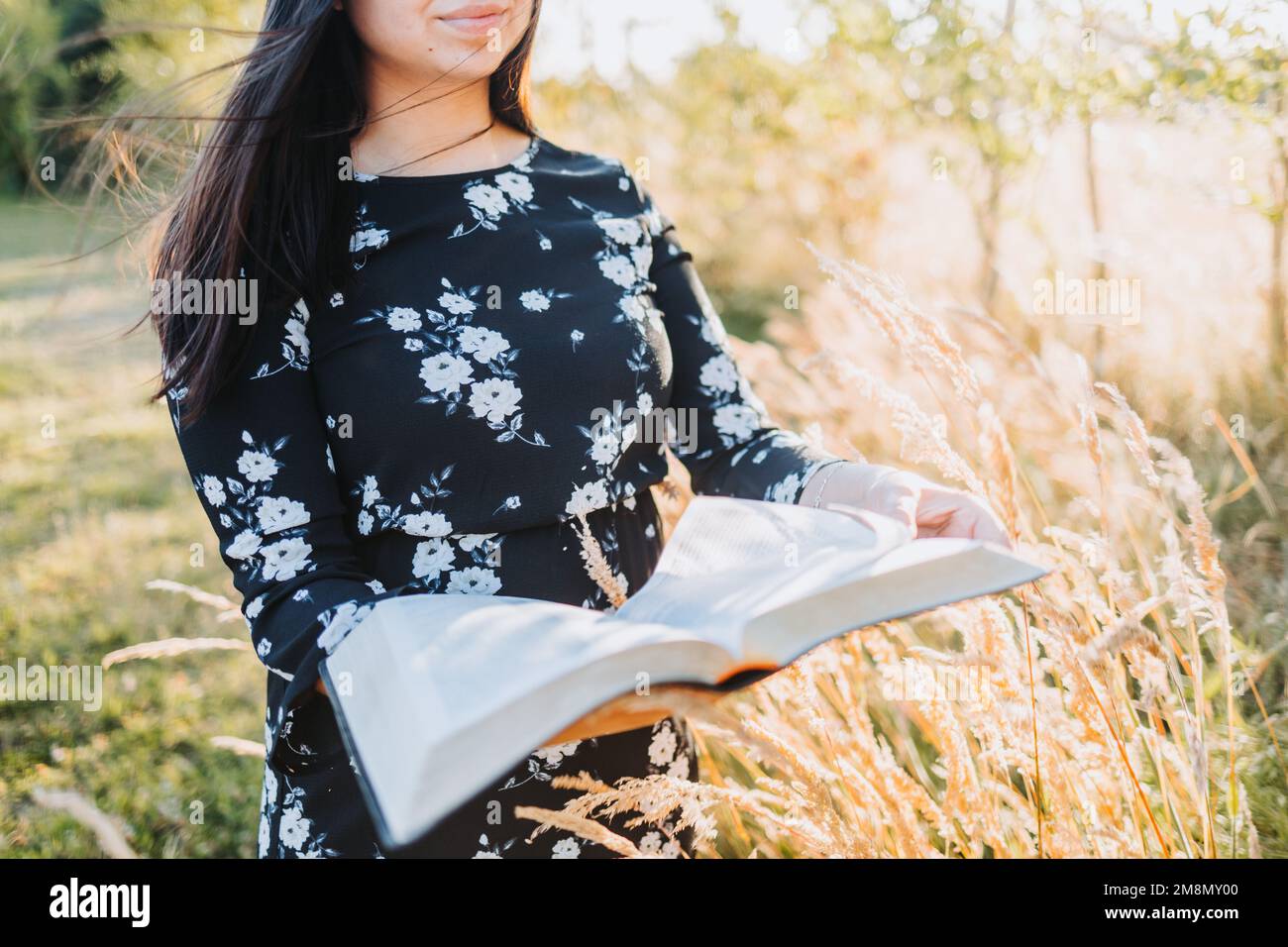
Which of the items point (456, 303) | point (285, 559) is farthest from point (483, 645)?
point (456, 303)

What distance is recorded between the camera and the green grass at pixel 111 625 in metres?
2.48

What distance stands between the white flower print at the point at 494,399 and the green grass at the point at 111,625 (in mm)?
546

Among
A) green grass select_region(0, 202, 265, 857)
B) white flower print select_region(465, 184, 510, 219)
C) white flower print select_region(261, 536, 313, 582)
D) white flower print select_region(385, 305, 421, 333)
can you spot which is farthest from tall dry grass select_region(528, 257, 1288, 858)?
green grass select_region(0, 202, 265, 857)

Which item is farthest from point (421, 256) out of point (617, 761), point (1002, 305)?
point (1002, 305)

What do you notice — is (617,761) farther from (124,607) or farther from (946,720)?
(124,607)

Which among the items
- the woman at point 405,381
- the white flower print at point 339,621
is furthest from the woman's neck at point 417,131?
the white flower print at point 339,621

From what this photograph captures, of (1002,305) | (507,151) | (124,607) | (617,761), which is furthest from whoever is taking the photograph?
(1002,305)

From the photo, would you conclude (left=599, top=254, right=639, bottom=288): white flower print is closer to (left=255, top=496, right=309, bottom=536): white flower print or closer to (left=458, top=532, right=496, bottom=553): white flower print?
(left=458, top=532, right=496, bottom=553): white flower print

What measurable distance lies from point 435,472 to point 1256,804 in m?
1.59

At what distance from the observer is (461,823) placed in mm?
1253

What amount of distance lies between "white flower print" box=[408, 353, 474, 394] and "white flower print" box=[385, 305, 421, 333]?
5 cm

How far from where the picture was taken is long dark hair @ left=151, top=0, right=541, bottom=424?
1.16m

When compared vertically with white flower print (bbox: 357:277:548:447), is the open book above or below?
below
